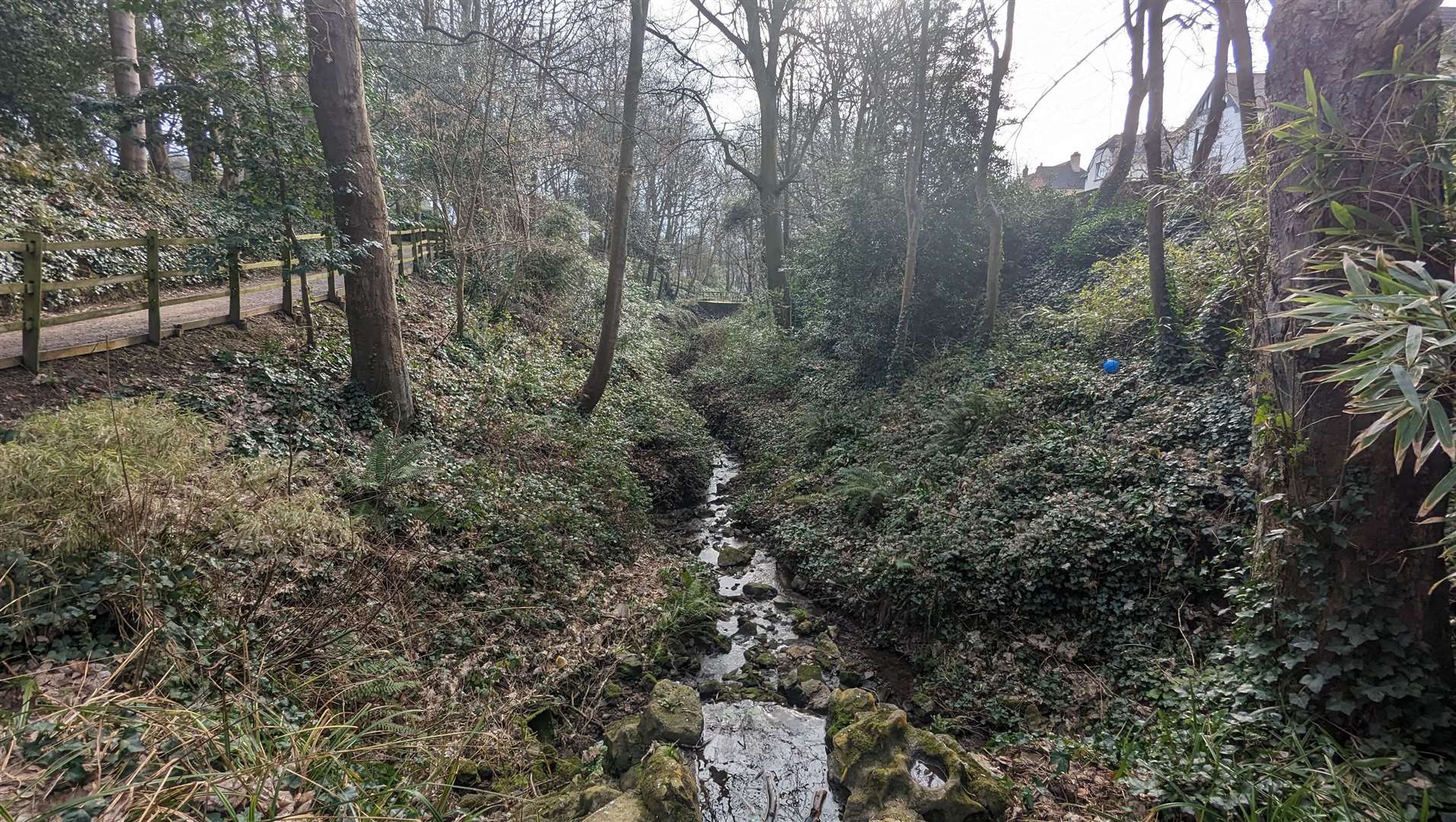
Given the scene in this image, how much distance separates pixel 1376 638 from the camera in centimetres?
320

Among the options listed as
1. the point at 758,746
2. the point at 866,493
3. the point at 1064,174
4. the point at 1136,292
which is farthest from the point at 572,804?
the point at 1064,174

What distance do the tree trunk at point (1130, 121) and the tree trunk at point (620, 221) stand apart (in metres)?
9.07

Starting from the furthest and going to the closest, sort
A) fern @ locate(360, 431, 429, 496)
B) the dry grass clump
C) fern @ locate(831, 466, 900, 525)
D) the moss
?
fern @ locate(831, 466, 900, 525) < fern @ locate(360, 431, 429, 496) < the moss < the dry grass clump

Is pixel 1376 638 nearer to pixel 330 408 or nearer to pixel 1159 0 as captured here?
pixel 330 408

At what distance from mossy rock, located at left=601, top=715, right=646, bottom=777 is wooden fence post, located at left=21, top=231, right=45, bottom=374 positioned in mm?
6584

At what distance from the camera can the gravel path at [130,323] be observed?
633cm

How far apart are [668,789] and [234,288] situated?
8326 millimetres

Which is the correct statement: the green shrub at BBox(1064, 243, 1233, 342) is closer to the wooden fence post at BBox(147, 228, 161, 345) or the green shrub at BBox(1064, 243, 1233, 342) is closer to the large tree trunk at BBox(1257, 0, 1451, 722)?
the large tree trunk at BBox(1257, 0, 1451, 722)

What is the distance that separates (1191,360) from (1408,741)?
5235 millimetres

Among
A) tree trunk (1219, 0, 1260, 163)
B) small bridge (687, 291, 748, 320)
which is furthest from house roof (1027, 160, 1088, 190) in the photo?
tree trunk (1219, 0, 1260, 163)

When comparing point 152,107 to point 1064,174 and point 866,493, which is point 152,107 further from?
point 1064,174

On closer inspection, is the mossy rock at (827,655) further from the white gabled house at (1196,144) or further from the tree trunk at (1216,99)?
the tree trunk at (1216,99)

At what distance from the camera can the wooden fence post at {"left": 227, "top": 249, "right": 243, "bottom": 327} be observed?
7527mm

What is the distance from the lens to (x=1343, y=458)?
332cm
